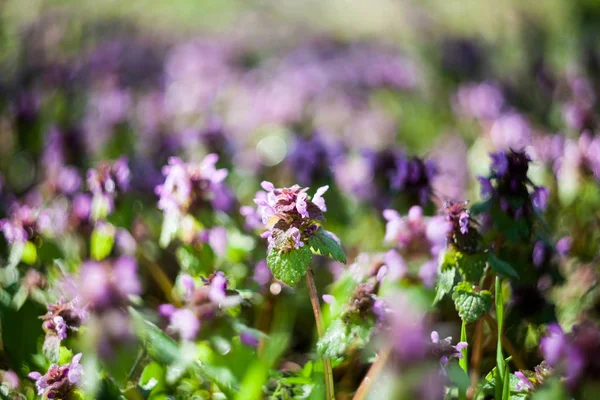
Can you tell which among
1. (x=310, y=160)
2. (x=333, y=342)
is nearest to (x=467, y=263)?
(x=333, y=342)

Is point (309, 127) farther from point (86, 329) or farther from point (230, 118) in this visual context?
point (86, 329)

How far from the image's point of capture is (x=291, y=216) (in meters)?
1.18

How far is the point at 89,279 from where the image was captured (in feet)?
4.09

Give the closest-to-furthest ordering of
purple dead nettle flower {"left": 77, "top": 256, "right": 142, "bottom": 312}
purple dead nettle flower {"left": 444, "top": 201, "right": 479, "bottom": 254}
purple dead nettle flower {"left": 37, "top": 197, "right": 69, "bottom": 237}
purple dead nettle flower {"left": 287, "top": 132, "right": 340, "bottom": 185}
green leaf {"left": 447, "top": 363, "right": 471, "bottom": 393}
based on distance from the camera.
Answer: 1. green leaf {"left": 447, "top": 363, "right": 471, "bottom": 393}
2. purple dead nettle flower {"left": 77, "top": 256, "right": 142, "bottom": 312}
3. purple dead nettle flower {"left": 444, "top": 201, "right": 479, "bottom": 254}
4. purple dead nettle flower {"left": 37, "top": 197, "right": 69, "bottom": 237}
5. purple dead nettle flower {"left": 287, "top": 132, "right": 340, "bottom": 185}

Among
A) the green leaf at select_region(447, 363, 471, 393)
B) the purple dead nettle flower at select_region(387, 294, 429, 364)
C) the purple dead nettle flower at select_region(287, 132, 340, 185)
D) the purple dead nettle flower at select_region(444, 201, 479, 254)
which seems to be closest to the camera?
the purple dead nettle flower at select_region(387, 294, 429, 364)

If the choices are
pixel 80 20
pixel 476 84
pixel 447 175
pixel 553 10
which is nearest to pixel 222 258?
pixel 447 175

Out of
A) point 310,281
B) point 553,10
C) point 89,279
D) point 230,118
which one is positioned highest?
point 553,10

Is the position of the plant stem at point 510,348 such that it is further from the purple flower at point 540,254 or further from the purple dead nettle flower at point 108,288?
the purple dead nettle flower at point 108,288

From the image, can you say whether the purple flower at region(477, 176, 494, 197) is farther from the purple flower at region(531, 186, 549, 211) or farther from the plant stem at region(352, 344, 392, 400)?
the plant stem at region(352, 344, 392, 400)

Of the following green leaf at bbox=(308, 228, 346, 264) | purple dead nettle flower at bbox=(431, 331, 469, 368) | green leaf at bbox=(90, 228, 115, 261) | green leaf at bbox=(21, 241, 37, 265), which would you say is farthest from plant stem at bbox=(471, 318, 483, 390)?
green leaf at bbox=(21, 241, 37, 265)

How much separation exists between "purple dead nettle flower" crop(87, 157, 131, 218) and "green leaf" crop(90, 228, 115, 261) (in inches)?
2.2

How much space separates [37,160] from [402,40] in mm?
4874

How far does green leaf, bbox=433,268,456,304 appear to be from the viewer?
1.30 m

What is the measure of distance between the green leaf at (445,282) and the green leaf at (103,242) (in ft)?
3.35
